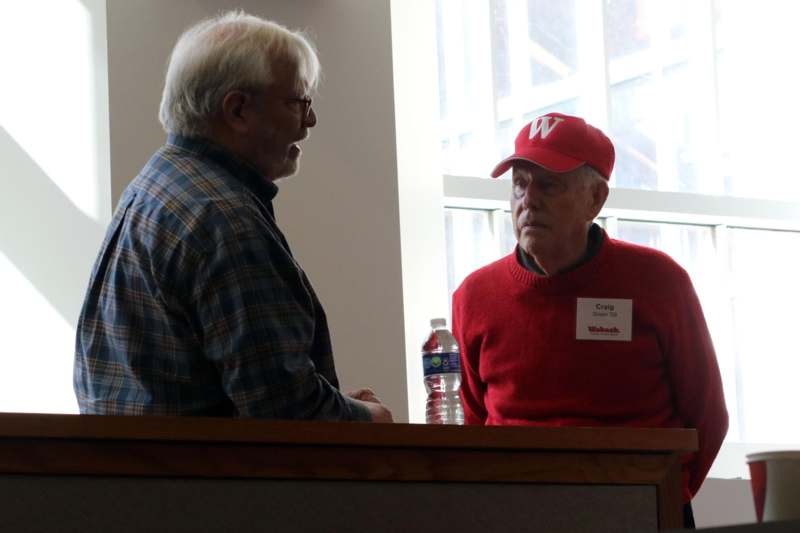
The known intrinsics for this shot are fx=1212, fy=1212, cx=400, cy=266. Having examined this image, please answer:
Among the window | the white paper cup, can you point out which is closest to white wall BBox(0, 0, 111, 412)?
the window

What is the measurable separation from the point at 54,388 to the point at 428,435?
2332 mm

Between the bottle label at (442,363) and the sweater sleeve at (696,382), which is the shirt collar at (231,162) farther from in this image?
the sweater sleeve at (696,382)

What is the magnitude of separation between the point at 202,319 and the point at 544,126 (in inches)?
57.1

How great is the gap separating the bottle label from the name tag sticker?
1.14 ft

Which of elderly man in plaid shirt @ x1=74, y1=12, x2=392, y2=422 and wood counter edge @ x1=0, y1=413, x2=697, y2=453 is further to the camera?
elderly man in plaid shirt @ x1=74, y1=12, x2=392, y2=422

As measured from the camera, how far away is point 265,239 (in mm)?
1988

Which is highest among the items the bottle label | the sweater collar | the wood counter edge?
the sweater collar

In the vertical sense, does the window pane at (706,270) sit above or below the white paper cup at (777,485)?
above

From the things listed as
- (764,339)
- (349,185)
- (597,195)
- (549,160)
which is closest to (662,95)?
(764,339)

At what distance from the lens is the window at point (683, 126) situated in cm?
494

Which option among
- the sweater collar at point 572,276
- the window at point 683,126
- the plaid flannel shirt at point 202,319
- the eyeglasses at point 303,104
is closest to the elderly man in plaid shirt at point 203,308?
the plaid flannel shirt at point 202,319

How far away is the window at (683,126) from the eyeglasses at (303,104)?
2521 mm

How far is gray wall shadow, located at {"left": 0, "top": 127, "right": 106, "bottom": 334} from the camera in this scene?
372 centimetres

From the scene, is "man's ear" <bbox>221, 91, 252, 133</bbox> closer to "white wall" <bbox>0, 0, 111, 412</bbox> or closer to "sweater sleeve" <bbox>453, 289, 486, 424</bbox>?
"sweater sleeve" <bbox>453, 289, 486, 424</bbox>
